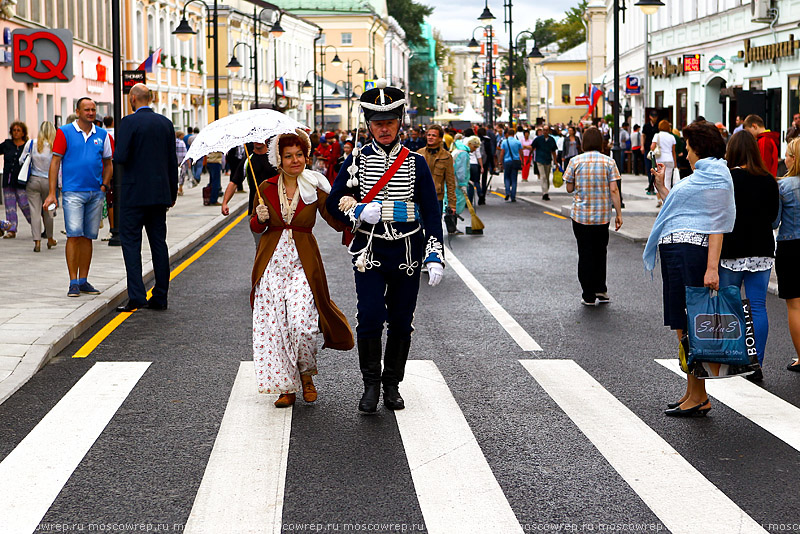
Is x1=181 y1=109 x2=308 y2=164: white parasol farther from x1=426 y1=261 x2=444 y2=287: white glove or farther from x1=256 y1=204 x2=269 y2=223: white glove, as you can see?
x1=426 y1=261 x2=444 y2=287: white glove

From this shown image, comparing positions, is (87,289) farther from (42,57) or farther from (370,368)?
(42,57)

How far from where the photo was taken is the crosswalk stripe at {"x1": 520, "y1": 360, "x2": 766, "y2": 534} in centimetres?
527

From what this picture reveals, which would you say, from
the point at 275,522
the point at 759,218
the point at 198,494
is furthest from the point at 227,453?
the point at 759,218

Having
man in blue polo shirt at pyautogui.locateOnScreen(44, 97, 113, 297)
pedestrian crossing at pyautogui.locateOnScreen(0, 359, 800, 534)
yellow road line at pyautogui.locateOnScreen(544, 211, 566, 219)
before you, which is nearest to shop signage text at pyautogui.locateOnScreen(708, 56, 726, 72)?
yellow road line at pyautogui.locateOnScreen(544, 211, 566, 219)

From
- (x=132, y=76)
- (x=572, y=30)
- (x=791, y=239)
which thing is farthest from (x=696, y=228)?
(x=572, y=30)

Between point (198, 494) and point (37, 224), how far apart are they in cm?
1257

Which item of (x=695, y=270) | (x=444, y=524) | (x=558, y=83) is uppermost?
(x=558, y=83)

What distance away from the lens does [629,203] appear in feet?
89.5

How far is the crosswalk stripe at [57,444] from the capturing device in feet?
18.0

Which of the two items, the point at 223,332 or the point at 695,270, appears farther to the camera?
the point at 223,332

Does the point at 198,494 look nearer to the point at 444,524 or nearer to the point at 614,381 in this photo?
the point at 444,524

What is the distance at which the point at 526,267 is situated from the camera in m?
15.8

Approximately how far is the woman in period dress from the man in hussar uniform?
0.84 ft

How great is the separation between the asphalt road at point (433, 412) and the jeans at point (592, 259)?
0.22 metres
